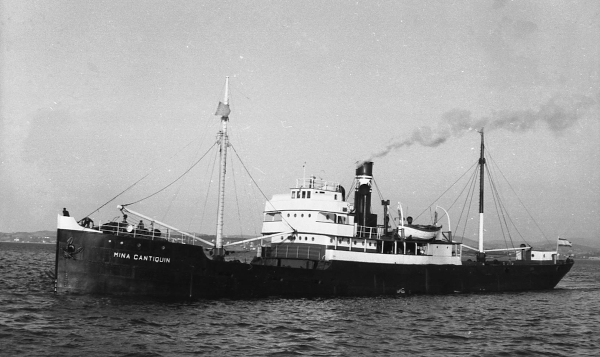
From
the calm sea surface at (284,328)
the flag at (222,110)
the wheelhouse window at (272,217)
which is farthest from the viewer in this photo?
the wheelhouse window at (272,217)

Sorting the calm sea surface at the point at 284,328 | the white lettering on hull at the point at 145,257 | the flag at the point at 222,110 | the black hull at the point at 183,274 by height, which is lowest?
the calm sea surface at the point at 284,328

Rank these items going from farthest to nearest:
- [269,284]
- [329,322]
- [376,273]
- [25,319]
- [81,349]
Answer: [376,273], [269,284], [329,322], [25,319], [81,349]

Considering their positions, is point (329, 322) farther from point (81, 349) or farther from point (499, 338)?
point (81, 349)

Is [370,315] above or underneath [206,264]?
underneath

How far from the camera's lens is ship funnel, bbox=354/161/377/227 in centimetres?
4078

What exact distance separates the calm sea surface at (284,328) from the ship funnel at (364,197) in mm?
6884

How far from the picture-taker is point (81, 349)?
20.0 metres

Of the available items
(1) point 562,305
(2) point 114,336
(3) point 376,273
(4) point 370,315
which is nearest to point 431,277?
(3) point 376,273

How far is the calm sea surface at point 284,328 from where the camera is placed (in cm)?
2127

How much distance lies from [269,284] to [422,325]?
31.8ft

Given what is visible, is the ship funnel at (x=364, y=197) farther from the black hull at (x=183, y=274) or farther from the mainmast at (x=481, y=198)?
the mainmast at (x=481, y=198)

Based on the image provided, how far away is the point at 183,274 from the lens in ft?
103

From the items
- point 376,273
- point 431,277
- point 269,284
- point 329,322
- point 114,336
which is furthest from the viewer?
point 431,277

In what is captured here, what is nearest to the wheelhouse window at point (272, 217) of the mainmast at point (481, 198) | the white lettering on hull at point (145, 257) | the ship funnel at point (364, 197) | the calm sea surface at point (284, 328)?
the ship funnel at point (364, 197)
